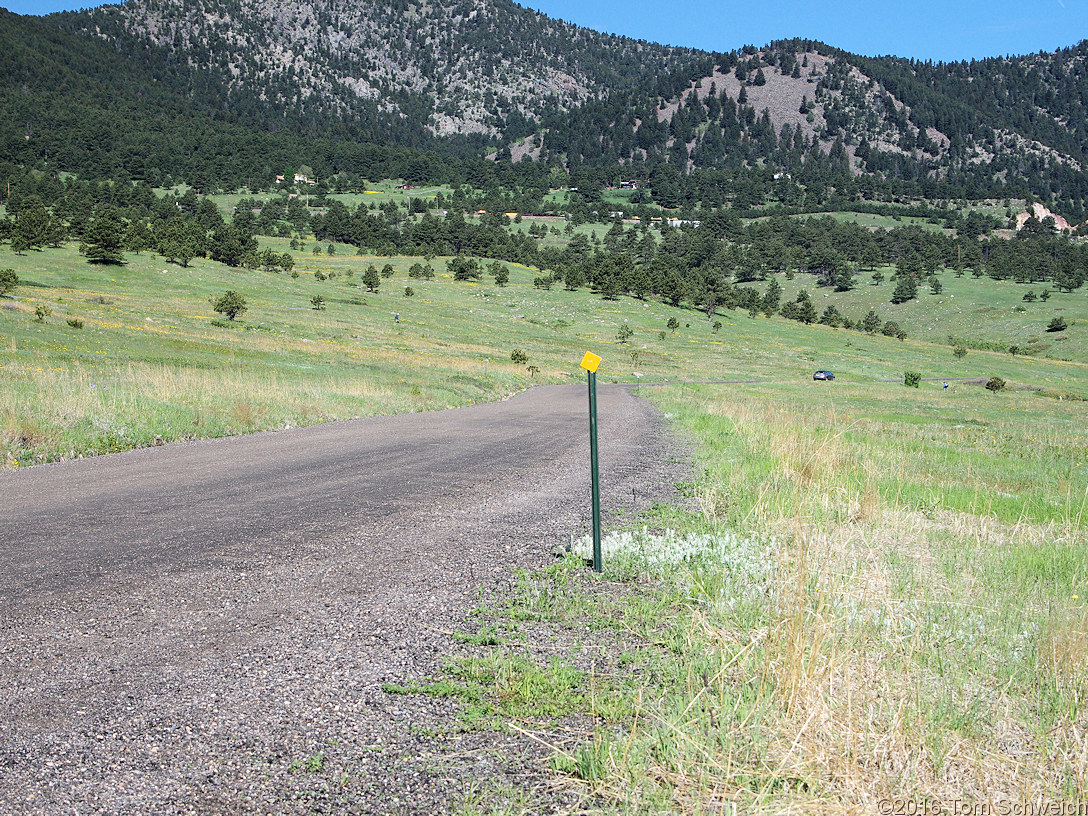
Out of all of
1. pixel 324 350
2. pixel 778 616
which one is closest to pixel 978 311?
pixel 324 350

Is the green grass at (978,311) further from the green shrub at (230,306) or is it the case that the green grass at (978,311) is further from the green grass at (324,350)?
the green shrub at (230,306)

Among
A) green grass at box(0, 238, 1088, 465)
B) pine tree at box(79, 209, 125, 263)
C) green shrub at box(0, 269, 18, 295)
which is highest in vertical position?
pine tree at box(79, 209, 125, 263)

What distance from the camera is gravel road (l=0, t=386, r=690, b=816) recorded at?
10.4 feet

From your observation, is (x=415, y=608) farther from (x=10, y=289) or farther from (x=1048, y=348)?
(x=1048, y=348)

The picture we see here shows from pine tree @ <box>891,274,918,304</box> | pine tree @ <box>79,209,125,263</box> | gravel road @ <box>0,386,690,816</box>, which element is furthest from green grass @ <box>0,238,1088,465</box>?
pine tree @ <box>891,274,918,304</box>

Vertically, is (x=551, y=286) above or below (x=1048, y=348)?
above

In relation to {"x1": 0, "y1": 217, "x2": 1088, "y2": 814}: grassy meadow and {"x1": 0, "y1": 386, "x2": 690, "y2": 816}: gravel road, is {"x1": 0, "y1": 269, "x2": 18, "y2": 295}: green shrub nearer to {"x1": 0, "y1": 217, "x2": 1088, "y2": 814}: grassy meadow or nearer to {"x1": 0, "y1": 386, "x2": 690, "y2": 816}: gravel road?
{"x1": 0, "y1": 217, "x2": 1088, "y2": 814}: grassy meadow

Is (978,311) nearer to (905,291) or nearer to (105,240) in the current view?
(905,291)

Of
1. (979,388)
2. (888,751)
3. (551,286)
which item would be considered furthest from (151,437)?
(551,286)

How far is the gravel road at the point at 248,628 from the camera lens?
3166 mm

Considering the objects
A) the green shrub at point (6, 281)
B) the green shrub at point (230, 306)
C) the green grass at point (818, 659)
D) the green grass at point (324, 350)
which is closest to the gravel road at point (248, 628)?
the green grass at point (818, 659)

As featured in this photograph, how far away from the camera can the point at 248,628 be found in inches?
190

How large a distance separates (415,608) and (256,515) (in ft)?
12.5

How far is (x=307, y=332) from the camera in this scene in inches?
2117
